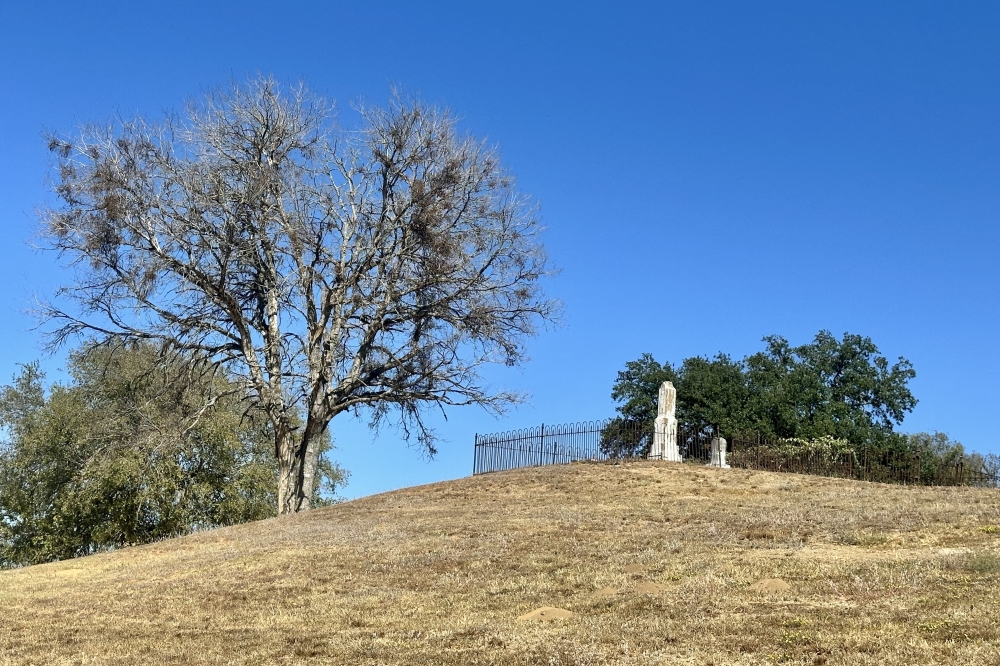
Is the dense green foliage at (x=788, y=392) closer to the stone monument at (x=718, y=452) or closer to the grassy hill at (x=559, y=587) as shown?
the stone monument at (x=718, y=452)

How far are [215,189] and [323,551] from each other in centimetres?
1455

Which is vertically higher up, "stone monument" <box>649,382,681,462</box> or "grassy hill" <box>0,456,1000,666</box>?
"stone monument" <box>649,382,681,462</box>

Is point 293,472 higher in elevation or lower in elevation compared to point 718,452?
lower

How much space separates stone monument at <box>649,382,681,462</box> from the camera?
36062 mm

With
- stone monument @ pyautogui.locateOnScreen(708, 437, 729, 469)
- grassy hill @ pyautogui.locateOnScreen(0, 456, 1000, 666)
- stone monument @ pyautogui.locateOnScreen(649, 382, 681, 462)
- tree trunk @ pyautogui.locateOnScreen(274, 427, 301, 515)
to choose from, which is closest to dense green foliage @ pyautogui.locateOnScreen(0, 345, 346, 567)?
tree trunk @ pyautogui.locateOnScreen(274, 427, 301, 515)

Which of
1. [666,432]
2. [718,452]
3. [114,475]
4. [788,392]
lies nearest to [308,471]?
[114,475]

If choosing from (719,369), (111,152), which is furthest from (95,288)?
(719,369)

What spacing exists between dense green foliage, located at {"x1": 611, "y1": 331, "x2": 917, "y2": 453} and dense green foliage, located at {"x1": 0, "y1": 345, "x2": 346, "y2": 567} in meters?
19.5

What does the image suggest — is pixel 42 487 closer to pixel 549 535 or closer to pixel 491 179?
pixel 491 179

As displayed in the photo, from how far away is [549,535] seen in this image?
70.3 feet

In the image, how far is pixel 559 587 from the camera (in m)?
16.4

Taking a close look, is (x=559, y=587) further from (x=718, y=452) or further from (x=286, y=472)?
(x=718, y=452)

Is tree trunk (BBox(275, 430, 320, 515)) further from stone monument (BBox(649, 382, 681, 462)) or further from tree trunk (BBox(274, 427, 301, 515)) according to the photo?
stone monument (BBox(649, 382, 681, 462))

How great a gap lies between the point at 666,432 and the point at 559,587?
20566 mm
